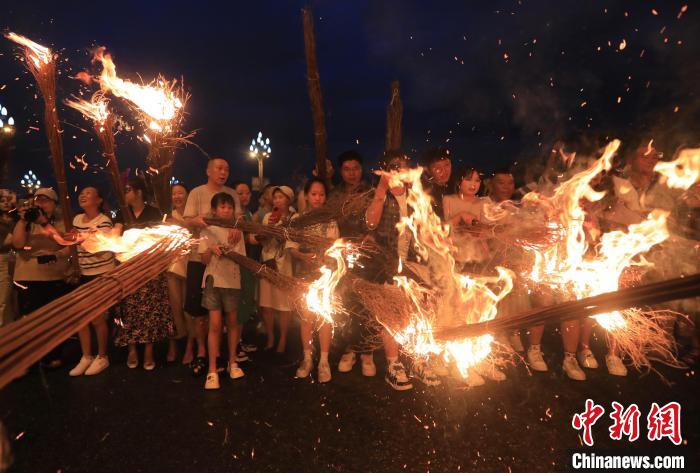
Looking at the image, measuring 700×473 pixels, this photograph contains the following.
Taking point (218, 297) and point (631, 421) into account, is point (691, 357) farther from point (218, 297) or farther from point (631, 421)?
point (218, 297)

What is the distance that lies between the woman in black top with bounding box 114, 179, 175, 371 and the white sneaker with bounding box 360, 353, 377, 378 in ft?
7.56

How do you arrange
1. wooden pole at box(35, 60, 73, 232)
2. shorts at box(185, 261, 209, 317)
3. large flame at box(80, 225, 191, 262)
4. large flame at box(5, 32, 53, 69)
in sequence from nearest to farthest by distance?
large flame at box(80, 225, 191, 262) < large flame at box(5, 32, 53, 69) < wooden pole at box(35, 60, 73, 232) < shorts at box(185, 261, 209, 317)

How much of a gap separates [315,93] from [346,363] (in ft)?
10.5

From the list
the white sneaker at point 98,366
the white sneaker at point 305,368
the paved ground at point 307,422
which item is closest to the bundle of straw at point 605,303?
the paved ground at point 307,422

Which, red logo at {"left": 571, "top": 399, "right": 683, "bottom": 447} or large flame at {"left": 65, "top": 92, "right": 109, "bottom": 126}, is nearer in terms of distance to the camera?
red logo at {"left": 571, "top": 399, "right": 683, "bottom": 447}

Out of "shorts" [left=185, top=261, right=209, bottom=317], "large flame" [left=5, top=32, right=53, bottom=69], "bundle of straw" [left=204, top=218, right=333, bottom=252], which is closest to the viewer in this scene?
"large flame" [left=5, top=32, right=53, bottom=69]

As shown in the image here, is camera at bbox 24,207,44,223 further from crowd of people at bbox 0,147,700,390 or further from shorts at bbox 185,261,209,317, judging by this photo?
shorts at bbox 185,261,209,317

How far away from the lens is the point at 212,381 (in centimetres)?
381

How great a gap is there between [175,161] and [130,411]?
2.50 meters

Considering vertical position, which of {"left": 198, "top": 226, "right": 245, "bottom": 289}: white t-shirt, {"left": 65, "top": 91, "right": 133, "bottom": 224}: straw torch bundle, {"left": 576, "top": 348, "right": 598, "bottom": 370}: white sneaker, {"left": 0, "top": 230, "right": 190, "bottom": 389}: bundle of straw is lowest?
{"left": 576, "top": 348, "right": 598, "bottom": 370}: white sneaker

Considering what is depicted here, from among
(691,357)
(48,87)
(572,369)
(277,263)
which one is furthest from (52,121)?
(691,357)

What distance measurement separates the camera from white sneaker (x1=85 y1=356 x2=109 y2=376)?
13.5ft

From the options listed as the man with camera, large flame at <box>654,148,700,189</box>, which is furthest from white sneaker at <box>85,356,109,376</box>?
large flame at <box>654,148,700,189</box>

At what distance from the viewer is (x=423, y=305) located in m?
3.05
